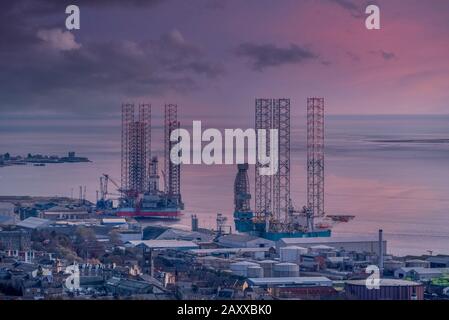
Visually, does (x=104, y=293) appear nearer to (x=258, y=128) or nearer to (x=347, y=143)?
(x=258, y=128)

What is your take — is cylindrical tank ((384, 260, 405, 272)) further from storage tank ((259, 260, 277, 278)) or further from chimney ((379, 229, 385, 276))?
storage tank ((259, 260, 277, 278))

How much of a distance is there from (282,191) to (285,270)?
128 inches

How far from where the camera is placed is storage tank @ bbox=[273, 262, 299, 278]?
8.38 meters

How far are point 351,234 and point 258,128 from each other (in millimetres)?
2967

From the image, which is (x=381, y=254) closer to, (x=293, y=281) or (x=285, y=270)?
(x=285, y=270)

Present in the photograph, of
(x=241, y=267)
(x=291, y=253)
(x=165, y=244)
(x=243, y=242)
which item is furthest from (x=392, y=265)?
(x=243, y=242)

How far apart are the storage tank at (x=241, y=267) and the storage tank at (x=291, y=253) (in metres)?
0.49

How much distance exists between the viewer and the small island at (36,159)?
10070mm

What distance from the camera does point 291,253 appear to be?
10.3 m

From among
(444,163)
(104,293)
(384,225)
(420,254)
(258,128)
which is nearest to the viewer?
(104,293)

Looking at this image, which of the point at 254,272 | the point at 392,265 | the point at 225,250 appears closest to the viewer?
the point at 254,272

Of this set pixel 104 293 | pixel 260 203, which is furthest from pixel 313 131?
pixel 104 293

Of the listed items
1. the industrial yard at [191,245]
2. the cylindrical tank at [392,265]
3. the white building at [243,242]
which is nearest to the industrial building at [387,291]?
the industrial yard at [191,245]

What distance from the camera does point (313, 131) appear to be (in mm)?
9805
